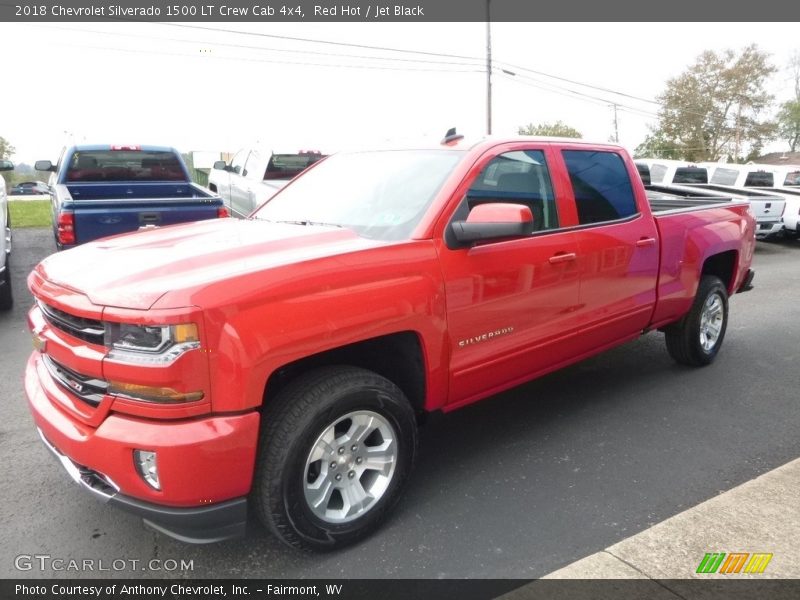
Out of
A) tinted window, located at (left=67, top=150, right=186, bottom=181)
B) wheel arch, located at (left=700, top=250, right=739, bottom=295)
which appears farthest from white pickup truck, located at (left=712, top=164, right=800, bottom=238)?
tinted window, located at (left=67, top=150, right=186, bottom=181)

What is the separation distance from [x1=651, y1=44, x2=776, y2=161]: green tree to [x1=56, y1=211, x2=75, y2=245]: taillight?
56.4 metres

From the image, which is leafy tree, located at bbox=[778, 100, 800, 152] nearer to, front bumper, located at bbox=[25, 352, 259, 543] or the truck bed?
the truck bed

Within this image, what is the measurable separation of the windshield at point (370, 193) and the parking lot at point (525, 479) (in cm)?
143

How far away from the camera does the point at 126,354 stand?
229 cm

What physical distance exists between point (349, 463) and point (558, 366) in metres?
1.67

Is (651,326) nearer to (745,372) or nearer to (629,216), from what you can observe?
(629,216)

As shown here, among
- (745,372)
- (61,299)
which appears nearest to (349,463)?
(61,299)

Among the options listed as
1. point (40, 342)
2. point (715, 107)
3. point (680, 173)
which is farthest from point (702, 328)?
point (715, 107)

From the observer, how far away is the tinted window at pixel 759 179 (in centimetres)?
1669

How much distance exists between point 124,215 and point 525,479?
4.79 m

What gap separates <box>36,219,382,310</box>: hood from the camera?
236cm

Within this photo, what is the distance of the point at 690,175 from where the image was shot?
16.7 metres

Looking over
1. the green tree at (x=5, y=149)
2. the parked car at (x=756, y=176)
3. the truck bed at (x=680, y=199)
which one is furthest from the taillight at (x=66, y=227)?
the green tree at (x=5, y=149)

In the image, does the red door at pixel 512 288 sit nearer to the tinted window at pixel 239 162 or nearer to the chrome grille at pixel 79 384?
the chrome grille at pixel 79 384
